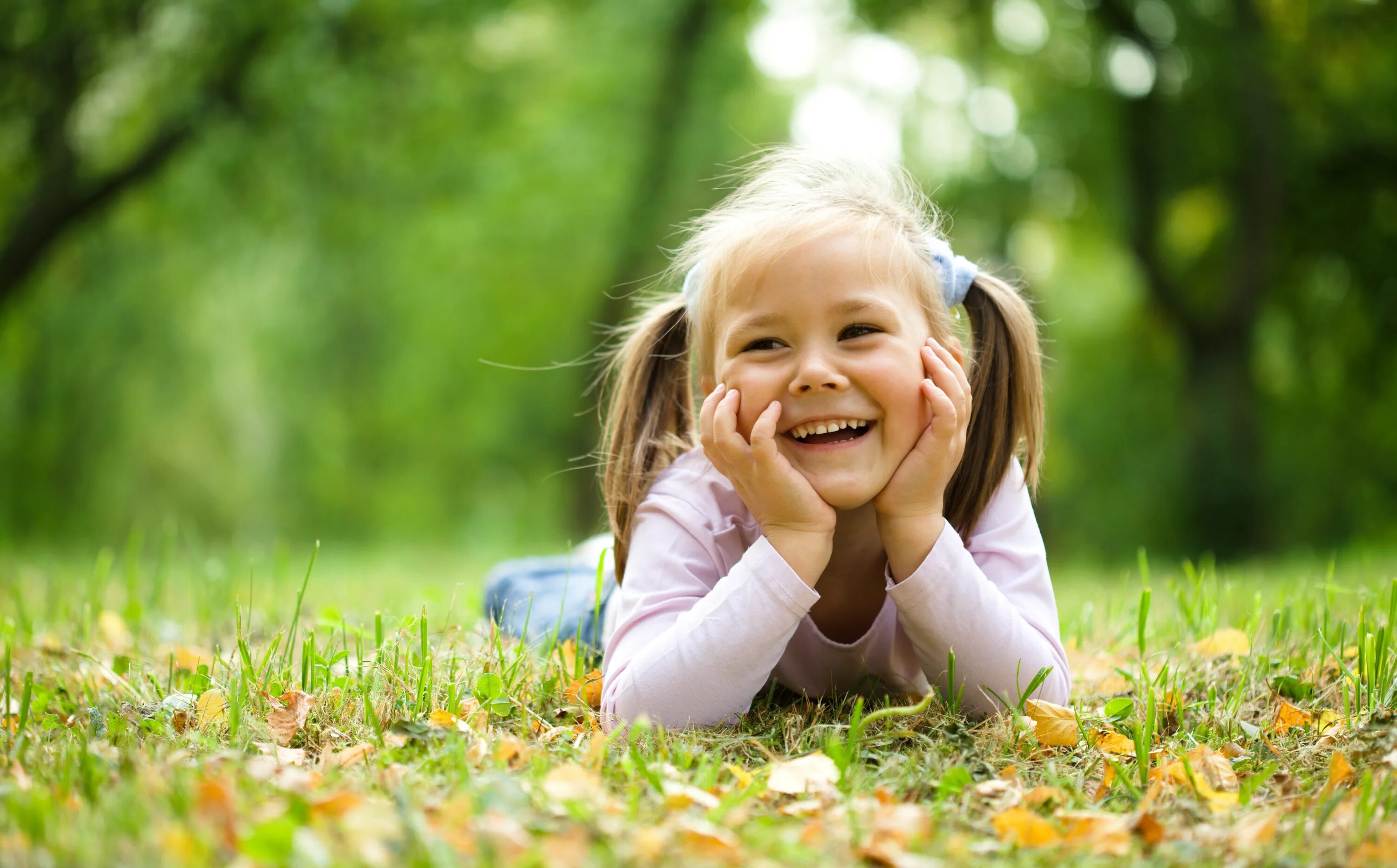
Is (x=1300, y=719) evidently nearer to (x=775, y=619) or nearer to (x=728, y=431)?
(x=775, y=619)

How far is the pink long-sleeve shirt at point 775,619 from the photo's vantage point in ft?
6.80

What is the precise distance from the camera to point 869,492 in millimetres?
2172

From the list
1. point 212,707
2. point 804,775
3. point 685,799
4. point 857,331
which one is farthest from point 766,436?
point 212,707

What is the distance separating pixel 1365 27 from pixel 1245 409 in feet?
12.5

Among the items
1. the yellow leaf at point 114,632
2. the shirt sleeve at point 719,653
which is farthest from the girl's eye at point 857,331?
the yellow leaf at point 114,632

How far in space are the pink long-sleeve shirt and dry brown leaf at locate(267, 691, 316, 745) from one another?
1.82ft

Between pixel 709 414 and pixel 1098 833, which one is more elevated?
pixel 709 414

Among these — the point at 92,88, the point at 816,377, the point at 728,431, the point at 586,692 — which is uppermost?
the point at 92,88

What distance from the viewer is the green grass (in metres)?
1.39

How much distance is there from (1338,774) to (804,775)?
2.86ft

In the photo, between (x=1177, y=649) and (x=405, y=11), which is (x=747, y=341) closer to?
(x=1177, y=649)

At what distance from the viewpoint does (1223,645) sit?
112 inches

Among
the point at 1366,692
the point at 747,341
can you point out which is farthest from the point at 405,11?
the point at 1366,692

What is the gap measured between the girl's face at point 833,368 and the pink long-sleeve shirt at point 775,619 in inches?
8.0
